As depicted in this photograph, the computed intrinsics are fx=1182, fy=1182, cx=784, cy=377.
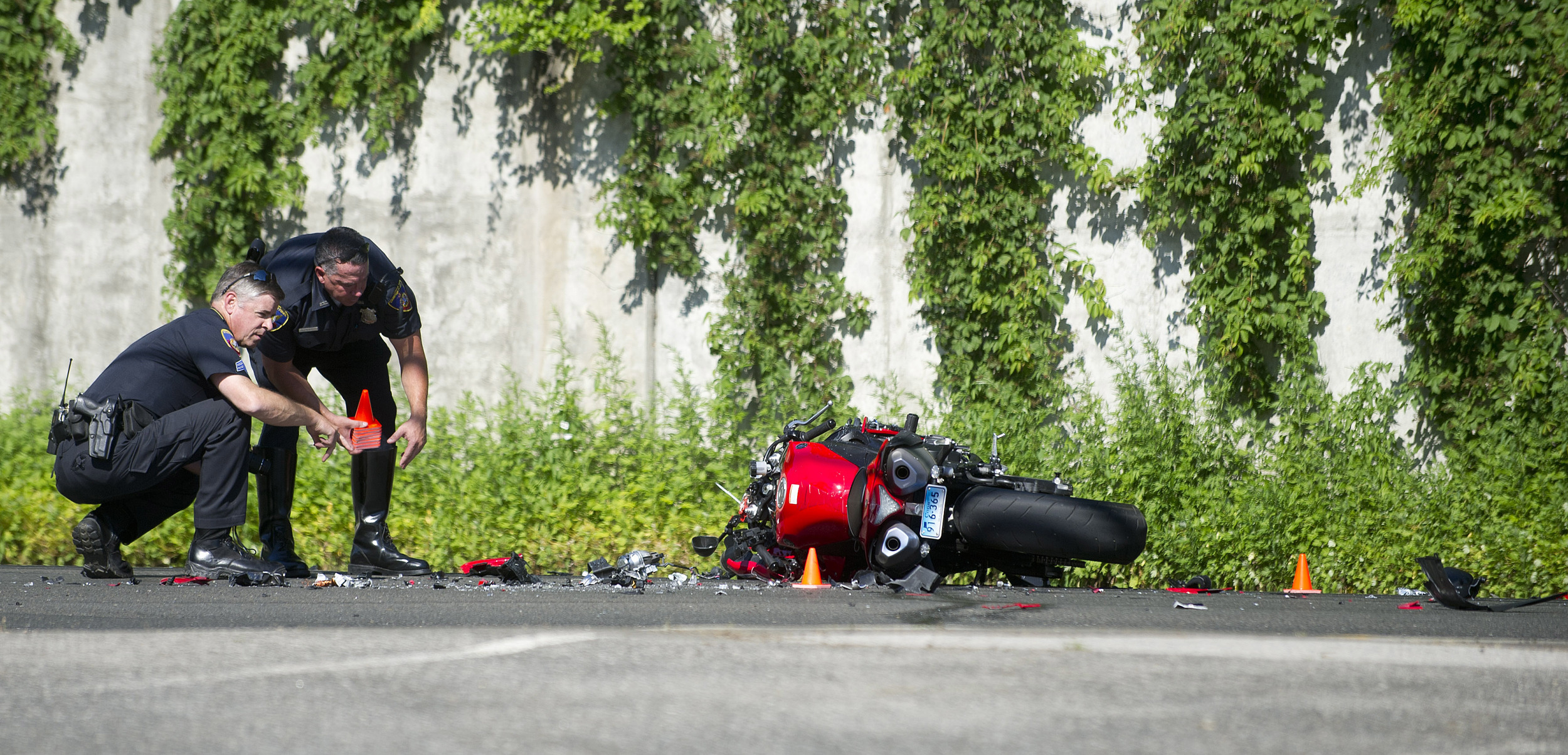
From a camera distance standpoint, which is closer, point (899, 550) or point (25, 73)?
point (899, 550)

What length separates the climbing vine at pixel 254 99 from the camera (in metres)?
7.86

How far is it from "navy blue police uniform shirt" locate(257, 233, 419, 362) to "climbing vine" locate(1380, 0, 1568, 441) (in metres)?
5.06

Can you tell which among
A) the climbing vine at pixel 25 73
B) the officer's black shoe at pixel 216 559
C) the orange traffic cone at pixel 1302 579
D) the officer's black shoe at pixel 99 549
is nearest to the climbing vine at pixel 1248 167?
the orange traffic cone at pixel 1302 579

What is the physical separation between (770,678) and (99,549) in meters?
3.57

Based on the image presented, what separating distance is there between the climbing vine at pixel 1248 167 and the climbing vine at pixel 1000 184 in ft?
1.60

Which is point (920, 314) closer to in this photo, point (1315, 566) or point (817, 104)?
point (817, 104)

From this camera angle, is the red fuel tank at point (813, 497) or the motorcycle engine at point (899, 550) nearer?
the motorcycle engine at point (899, 550)

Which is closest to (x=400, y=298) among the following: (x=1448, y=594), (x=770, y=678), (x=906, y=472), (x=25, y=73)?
(x=906, y=472)

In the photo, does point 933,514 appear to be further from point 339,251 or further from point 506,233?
point 506,233

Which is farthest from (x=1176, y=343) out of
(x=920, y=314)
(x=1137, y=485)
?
(x=920, y=314)

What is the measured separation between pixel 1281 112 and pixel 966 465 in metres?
3.25

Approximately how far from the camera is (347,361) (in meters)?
5.02

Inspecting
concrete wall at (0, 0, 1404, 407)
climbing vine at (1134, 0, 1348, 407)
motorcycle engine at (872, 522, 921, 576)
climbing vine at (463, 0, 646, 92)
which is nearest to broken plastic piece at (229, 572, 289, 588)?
motorcycle engine at (872, 522, 921, 576)

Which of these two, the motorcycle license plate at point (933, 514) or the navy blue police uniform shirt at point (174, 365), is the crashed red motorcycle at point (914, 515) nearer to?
the motorcycle license plate at point (933, 514)
